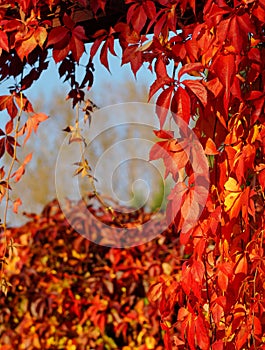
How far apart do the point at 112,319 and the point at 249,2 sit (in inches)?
95.8

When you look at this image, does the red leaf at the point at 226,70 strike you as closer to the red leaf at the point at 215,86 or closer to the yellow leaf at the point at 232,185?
the red leaf at the point at 215,86

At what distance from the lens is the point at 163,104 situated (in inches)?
51.0

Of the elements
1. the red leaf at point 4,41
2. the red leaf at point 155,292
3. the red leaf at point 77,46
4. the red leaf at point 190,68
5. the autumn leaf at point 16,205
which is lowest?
the red leaf at point 155,292

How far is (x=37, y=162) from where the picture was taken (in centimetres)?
920

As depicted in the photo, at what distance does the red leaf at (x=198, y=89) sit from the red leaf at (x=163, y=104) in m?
0.04

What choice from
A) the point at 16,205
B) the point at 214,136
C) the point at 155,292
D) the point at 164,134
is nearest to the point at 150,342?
the point at 16,205

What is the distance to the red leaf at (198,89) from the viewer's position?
131cm

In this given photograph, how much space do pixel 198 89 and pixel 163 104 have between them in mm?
82

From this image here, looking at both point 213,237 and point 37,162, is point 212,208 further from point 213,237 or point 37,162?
point 37,162

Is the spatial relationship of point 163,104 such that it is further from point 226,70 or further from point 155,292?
point 155,292

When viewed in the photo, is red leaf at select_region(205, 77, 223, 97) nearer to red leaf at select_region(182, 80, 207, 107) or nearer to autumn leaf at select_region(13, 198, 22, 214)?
red leaf at select_region(182, 80, 207, 107)

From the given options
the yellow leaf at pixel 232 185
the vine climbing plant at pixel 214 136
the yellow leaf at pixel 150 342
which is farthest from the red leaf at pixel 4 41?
the yellow leaf at pixel 150 342

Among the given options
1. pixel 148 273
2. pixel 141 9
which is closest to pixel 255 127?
pixel 141 9

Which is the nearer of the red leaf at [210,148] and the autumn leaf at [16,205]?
the red leaf at [210,148]
